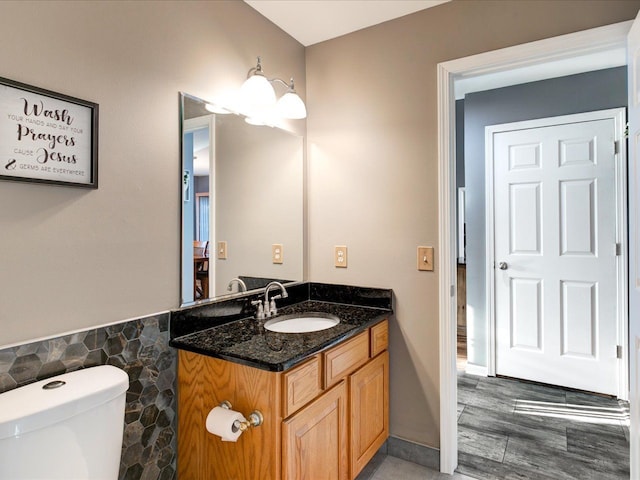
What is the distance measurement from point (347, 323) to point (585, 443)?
1.64 meters

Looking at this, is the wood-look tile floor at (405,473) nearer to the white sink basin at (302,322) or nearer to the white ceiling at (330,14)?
the white sink basin at (302,322)

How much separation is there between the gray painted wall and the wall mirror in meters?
1.71

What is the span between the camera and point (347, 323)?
5.91 ft

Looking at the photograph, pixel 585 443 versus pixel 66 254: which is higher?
pixel 66 254

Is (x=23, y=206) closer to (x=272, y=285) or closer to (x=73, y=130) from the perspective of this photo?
(x=73, y=130)

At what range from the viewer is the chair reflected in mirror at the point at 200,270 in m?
1.65

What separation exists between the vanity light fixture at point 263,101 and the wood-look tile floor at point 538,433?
2101 millimetres

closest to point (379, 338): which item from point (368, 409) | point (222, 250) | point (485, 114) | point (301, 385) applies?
point (368, 409)

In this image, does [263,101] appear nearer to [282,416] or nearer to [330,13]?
[330,13]

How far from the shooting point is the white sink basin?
1.88m

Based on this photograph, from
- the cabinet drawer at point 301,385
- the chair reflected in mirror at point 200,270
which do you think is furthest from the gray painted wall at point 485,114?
the chair reflected in mirror at point 200,270

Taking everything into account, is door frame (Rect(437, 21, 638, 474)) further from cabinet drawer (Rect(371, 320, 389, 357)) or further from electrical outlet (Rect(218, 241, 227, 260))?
electrical outlet (Rect(218, 241, 227, 260))

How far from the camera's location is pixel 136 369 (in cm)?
138

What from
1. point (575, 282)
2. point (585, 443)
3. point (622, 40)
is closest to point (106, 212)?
point (622, 40)
